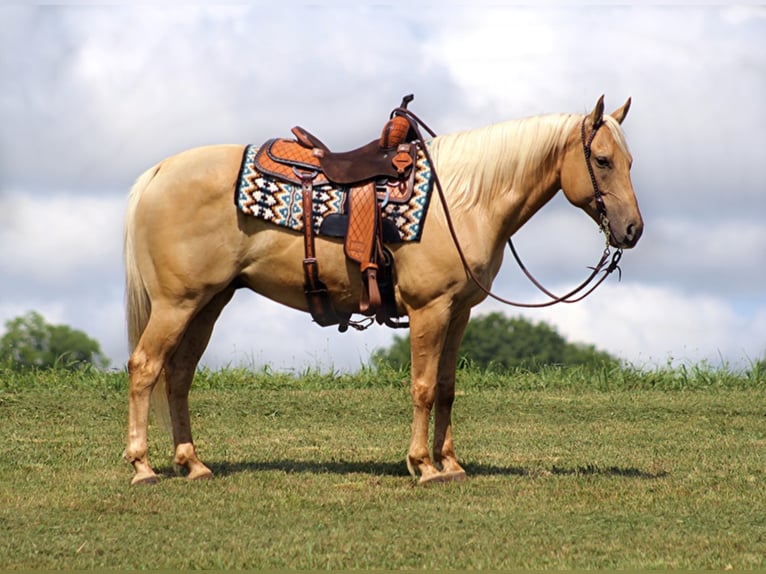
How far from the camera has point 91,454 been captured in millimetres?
8734

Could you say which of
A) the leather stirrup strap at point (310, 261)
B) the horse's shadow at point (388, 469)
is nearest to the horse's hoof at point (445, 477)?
the horse's shadow at point (388, 469)

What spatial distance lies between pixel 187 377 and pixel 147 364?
0.44 metres

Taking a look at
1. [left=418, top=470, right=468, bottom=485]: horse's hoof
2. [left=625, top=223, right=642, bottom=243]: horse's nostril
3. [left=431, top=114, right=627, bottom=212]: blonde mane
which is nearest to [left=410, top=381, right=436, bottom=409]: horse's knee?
[left=418, top=470, right=468, bottom=485]: horse's hoof

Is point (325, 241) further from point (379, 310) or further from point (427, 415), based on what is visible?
point (427, 415)

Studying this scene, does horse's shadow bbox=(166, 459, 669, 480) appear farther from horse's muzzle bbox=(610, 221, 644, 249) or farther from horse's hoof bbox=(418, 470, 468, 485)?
horse's muzzle bbox=(610, 221, 644, 249)

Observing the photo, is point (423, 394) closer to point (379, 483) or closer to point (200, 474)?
point (379, 483)

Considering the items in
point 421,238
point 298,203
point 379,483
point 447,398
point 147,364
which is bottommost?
point 379,483

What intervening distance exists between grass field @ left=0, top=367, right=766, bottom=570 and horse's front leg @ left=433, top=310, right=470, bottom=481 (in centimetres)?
26

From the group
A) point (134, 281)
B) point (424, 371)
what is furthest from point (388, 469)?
point (134, 281)

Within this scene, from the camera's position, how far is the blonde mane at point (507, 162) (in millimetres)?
7461

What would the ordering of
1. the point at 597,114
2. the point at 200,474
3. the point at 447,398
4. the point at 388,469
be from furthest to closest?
the point at 388,469 < the point at 447,398 < the point at 200,474 < the point at 597,114

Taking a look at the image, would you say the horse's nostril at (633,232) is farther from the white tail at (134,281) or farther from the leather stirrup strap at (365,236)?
the white tail at (134,281)

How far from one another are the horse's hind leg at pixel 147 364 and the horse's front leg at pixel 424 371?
4.98 feet

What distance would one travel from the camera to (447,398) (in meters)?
7.82
